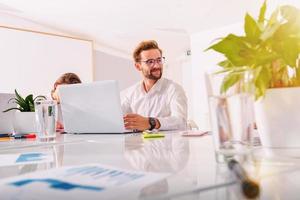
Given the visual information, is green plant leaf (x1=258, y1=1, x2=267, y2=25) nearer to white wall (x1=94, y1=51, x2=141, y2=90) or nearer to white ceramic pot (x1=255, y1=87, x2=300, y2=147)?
white ceramic pot (x1=255, y1=87, x2=300, y2=147)

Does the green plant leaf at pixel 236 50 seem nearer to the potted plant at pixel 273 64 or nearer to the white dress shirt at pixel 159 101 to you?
the potted plant at pixel 273 64

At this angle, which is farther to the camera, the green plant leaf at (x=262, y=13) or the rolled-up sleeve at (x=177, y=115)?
the rolled-up sleeve at (x=177, y=115)

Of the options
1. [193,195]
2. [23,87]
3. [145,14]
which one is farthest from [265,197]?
[23,87]

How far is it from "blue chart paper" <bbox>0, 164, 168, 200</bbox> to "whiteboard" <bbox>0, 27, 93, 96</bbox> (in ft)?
14.6

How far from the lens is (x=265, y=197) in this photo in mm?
371

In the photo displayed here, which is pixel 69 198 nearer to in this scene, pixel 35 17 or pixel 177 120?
pixel 177 120

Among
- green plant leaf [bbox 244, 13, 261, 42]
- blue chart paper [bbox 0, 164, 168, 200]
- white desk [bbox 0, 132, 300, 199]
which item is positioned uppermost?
green plant leaf [bbox 244, 13, 261, 42]

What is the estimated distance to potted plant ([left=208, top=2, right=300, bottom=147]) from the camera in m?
0.70

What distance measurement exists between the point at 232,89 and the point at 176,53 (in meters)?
5.80

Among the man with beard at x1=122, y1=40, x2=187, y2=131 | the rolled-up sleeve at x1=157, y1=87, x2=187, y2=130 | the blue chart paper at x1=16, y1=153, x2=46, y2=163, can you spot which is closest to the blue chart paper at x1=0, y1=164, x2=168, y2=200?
the blue chart paper at x1=16, y1=153, x2=46, y2=163

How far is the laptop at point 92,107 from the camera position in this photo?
5.27 ft

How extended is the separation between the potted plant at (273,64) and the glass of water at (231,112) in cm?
4

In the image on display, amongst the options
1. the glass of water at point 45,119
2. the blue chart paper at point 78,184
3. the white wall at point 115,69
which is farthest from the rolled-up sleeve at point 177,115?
the white wall at point 115,69

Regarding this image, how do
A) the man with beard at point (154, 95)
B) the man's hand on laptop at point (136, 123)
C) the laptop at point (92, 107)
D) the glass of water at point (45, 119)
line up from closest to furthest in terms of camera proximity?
1. the glass of water at point (45, 119)
2. the laptop at point (92, 107)
3. the man's hand on laptop at point (136, 123)
4. the man with beard at point (154, 95)
